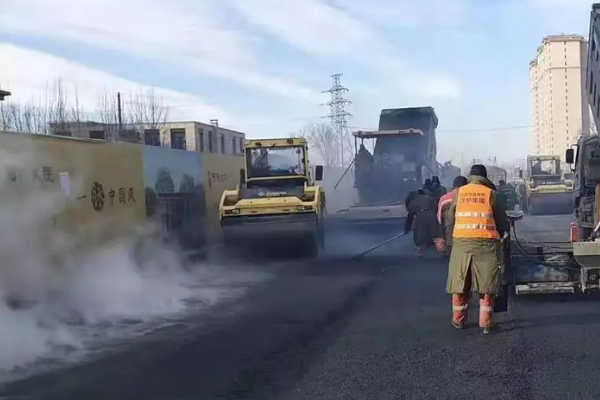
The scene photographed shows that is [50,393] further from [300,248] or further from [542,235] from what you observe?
[542,235]

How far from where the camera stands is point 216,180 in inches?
774

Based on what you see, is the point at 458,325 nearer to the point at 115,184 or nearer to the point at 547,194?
the point at 115,184

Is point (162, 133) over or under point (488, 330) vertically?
over

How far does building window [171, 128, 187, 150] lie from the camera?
37.0 metres

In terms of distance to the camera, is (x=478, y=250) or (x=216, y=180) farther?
(x=216, y=180)

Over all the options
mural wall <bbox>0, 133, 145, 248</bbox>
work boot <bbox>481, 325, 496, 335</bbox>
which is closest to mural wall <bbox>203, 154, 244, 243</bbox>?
mural wall <bbox>0, 133, 145, 248</bbox>

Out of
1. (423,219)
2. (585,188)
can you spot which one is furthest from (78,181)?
(585,188)

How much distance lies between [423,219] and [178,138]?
25.9 m

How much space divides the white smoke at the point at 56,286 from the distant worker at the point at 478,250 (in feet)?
11.3

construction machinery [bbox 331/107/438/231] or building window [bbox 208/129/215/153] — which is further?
building window [bbox 208/129/215/153]

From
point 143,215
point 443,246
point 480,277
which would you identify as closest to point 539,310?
point 480,277

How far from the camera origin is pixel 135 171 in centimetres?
1387

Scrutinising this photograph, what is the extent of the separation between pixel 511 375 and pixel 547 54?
55.1m

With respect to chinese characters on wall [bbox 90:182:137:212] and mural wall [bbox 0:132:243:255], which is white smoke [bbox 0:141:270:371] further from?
chinese characters on wall [bbox 90:182:137:212]
